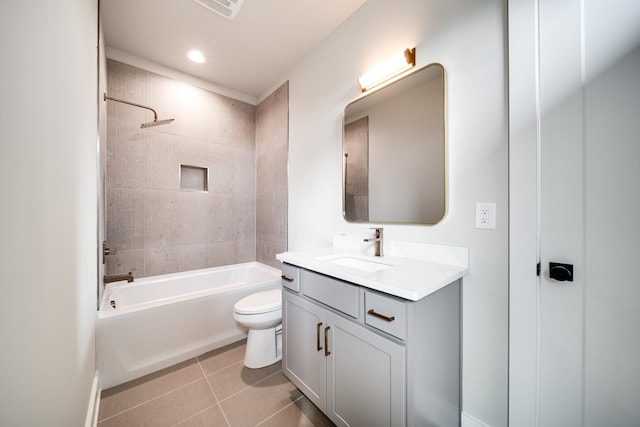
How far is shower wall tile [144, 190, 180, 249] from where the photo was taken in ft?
7.62

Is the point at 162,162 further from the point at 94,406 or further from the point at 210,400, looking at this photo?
the point at 210,400

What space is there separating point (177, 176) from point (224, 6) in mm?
1613

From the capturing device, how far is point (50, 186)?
29.2 inches

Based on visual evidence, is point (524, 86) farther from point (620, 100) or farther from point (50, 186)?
point (50, 186)

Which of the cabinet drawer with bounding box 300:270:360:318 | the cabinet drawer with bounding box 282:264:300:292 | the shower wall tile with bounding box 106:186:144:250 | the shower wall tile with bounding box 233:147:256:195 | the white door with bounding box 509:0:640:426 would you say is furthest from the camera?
the shower wall tile with bounding box 233:147:256:195

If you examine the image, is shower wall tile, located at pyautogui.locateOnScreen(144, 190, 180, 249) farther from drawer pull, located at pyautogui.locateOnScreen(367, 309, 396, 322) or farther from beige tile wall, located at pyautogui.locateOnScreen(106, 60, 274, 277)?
drawer pull, located at pyautogui.locateOnScreen(367, 309, 396, 322)

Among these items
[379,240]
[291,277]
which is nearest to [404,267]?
[379,240]

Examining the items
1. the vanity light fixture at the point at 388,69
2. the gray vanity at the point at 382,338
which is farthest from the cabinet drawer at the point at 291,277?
the vanity light fixture at the point at 388,69

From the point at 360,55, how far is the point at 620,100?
141cm

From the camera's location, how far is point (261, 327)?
5.59 feet

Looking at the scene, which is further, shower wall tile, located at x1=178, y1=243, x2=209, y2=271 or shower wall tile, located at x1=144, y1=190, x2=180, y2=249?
shower wall tile, located at x1=178, y1=243, x2=209, y2=271

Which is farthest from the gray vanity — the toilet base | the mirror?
the toilet base

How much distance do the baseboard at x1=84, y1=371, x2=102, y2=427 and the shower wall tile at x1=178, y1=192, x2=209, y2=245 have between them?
4.34ft

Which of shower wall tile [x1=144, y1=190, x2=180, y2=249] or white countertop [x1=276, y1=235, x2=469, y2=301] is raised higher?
shower wall tile [x1=144, y1=190, x2=180, y2=249]
